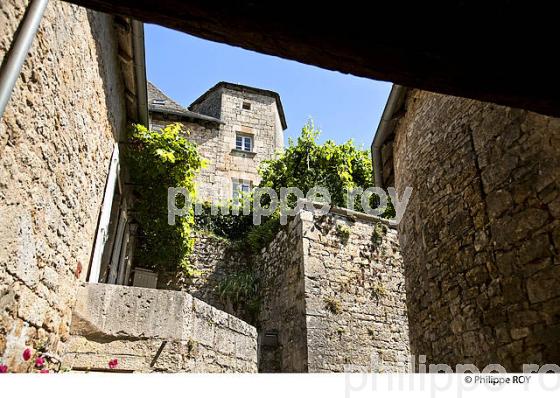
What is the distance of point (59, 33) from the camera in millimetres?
3121

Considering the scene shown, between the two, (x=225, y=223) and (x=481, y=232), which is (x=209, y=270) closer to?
(x=225, y=223)

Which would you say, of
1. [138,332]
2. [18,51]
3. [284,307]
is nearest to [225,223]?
[284,307]

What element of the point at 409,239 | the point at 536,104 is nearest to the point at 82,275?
the point at 409,239

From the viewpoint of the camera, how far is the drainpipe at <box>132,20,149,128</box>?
4828mm

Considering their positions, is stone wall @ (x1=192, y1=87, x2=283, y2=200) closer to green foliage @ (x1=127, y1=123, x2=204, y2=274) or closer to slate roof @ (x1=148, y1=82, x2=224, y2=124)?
slate roof @ (x1=148, y1=82, x2=224, y2=124)

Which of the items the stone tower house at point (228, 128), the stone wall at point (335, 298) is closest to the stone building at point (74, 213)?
the stone wall at point (335, 298)

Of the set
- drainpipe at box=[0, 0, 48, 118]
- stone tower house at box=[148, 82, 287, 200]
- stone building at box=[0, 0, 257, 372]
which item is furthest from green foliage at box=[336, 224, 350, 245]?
stone tower house at box=[148, 82, 287, 200]

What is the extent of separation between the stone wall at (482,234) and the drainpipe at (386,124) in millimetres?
302

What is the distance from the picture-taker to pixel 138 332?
4195mm

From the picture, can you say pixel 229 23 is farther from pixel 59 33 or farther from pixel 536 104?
pixel 59 33

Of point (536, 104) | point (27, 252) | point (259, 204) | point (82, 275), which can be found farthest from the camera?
point (259, 204)

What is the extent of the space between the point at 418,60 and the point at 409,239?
4.48m

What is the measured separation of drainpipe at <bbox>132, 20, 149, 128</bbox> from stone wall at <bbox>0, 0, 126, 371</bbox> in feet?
1.02

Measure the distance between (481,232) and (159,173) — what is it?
4.88m
